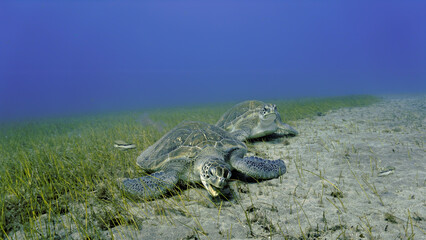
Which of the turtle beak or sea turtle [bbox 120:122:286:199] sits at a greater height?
sea turtle [bbox 120:122:286:199]

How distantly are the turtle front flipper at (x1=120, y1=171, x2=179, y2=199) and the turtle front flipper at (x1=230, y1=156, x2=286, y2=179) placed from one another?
1.15 metres

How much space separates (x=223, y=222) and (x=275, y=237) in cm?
62

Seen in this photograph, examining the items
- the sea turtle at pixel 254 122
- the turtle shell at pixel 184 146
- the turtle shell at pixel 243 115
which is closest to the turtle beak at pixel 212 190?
the turtle shell at pixel 184 146

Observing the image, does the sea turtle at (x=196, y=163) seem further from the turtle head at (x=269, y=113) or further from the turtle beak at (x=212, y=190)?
the turtle head at (x=269, y=113)

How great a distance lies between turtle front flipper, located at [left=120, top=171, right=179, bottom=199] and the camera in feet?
10.2

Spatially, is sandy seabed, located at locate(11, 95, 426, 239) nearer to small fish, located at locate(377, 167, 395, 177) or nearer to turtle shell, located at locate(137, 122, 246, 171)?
small fish, located at locate(377, 167, 395, 177)

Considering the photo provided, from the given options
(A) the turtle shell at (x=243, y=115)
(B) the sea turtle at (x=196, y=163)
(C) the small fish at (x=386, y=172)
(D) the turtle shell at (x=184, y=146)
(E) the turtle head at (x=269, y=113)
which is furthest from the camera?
(A) the turtle shell at (x=243, y=115)

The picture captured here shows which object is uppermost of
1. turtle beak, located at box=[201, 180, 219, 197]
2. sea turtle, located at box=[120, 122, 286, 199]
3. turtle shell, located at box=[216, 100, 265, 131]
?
turtle shell, located at box=[216, 100, 265, 131]

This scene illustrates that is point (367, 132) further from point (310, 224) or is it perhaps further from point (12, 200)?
point (12, 200)

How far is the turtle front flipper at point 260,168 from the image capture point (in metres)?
3.50

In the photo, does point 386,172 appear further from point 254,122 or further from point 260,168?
point 254,122

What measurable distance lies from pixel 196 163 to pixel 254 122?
3.70 metres

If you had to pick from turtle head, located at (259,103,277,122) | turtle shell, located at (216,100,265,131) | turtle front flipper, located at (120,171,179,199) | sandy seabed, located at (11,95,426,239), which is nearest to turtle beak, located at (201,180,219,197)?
sandy seabed, located at (11,95,426,239)

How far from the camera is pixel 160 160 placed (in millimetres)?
4012
